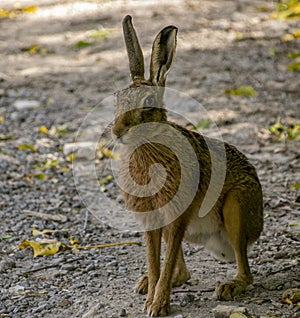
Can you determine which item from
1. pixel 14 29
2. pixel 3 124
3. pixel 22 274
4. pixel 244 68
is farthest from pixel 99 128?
pixel 14 29

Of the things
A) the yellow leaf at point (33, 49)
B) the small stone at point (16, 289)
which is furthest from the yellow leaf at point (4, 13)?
the small stone at point (16, 289)

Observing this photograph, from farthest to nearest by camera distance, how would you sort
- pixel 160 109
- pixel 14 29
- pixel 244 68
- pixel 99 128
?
1. pixel 14 29
2. pixel 244 68
3. pixel 99 128
4. pixel 160 109

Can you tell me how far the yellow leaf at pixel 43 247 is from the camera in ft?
19.0

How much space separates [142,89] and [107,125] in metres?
0.97

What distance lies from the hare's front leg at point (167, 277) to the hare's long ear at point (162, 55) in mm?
968

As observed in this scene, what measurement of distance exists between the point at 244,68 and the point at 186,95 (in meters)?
1.35

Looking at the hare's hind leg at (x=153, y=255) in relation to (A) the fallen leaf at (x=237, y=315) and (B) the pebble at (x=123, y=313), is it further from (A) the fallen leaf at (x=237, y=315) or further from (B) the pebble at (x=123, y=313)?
(A) the fallen leaf at (x=237, y=315)

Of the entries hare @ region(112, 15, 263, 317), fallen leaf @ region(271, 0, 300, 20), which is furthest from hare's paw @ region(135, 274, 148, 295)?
fallen leaf @ region(271, 0, 300, 20)

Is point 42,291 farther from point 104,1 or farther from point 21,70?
point 104,1

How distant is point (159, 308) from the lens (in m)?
4.62

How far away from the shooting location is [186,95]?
31.0 ft

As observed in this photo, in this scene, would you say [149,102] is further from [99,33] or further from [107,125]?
[99,33]

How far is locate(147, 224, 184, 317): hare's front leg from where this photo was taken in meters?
4.63

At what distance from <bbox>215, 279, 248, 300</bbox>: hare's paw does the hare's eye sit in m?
1.33
